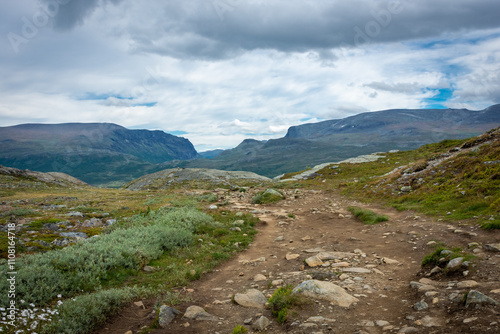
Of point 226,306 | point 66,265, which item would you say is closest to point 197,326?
point 226,306

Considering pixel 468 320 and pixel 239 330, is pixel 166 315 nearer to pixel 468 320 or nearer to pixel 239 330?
pixel 239 330

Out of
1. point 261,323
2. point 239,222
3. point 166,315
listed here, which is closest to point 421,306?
point 261,323

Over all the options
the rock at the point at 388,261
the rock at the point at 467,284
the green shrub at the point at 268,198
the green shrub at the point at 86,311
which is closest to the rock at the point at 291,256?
the rock at the point at 388,261

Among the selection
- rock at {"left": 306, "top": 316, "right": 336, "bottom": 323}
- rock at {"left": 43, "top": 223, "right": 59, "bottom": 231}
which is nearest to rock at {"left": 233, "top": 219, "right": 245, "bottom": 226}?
rock at {"left": 43, "top": 223, "right": 59, "bottom": 231}

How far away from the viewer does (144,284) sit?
9055mm

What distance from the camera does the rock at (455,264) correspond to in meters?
7.20

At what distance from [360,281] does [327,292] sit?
1585 mm

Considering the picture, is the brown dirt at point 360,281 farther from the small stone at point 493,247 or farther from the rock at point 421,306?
the small stone at point 493,247

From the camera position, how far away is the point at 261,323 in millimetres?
6117

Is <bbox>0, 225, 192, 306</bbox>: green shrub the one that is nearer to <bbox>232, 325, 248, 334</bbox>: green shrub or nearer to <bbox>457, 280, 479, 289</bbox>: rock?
<bbox>232, 325, 248, 334</bbox>: green shrub

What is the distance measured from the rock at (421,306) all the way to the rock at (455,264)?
6.86 feet

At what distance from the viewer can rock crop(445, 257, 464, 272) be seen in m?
7.20

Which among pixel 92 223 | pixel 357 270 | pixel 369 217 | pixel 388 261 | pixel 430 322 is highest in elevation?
pixel 430 322

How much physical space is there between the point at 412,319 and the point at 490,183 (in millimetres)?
13263
